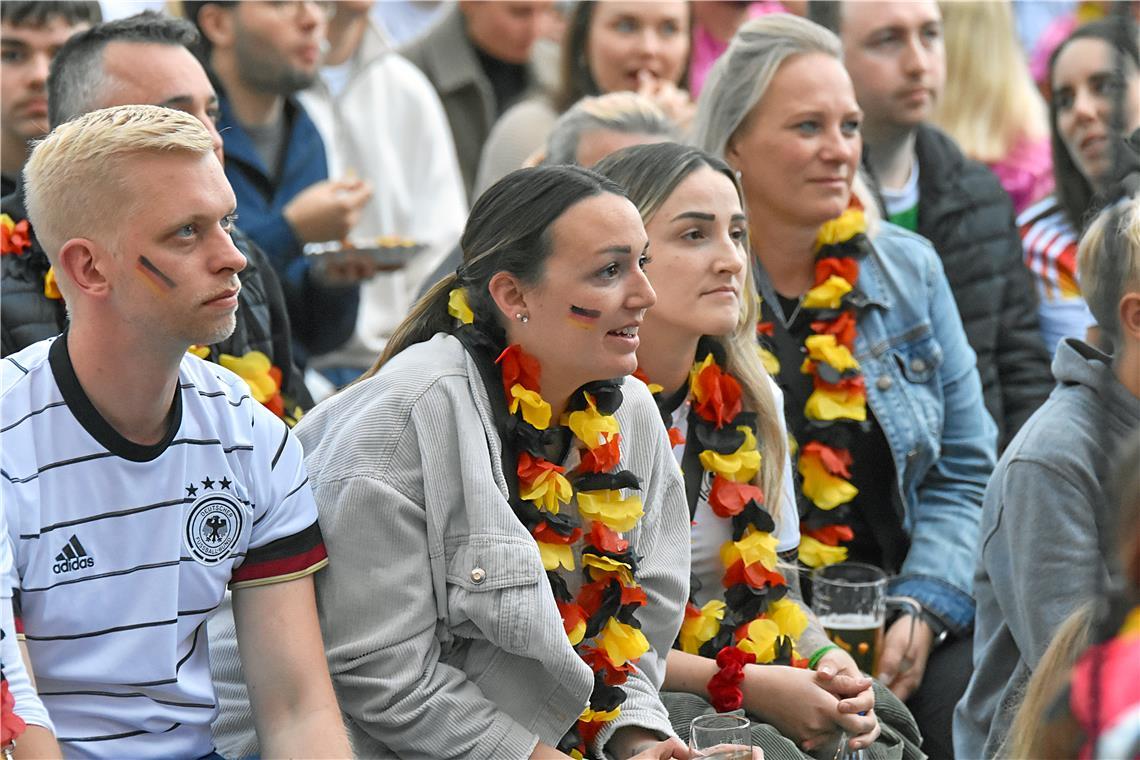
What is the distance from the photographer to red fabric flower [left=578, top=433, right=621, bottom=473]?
2646 millimetres

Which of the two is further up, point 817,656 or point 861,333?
point 861,333

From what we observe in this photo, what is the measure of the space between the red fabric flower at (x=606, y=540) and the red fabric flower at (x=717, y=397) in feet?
1.93

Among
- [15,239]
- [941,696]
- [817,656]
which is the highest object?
[15,239]

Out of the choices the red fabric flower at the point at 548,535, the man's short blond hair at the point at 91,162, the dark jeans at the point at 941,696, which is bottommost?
the dark jeans at the point at 941,696

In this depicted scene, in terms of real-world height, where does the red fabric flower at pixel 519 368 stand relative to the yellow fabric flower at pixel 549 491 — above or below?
above

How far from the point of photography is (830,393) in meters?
3.64

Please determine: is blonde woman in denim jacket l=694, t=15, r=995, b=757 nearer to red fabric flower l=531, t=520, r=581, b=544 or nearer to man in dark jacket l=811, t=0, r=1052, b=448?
man in dark jacket l=811, t=0, r=1052, b=448

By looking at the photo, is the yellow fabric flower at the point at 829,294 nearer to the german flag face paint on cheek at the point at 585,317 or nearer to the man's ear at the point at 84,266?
the german flag face paint on cheek at the point at 585,317

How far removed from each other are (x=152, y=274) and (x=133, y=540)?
1.30ft

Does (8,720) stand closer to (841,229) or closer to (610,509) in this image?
(610,509)

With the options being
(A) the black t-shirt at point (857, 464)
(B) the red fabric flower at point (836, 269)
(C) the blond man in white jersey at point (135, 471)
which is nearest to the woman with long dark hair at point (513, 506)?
(C) the blond man in white jersey at point (135, 471)

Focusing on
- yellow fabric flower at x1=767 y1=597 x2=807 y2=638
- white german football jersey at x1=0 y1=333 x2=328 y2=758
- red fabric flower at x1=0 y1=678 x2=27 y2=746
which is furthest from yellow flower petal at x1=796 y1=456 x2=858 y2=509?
red fabric flower at x1=0 y1=678 x2=27 y2=746

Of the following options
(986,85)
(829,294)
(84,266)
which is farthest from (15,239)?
(986,85)

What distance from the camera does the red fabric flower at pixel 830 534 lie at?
3.56 m
